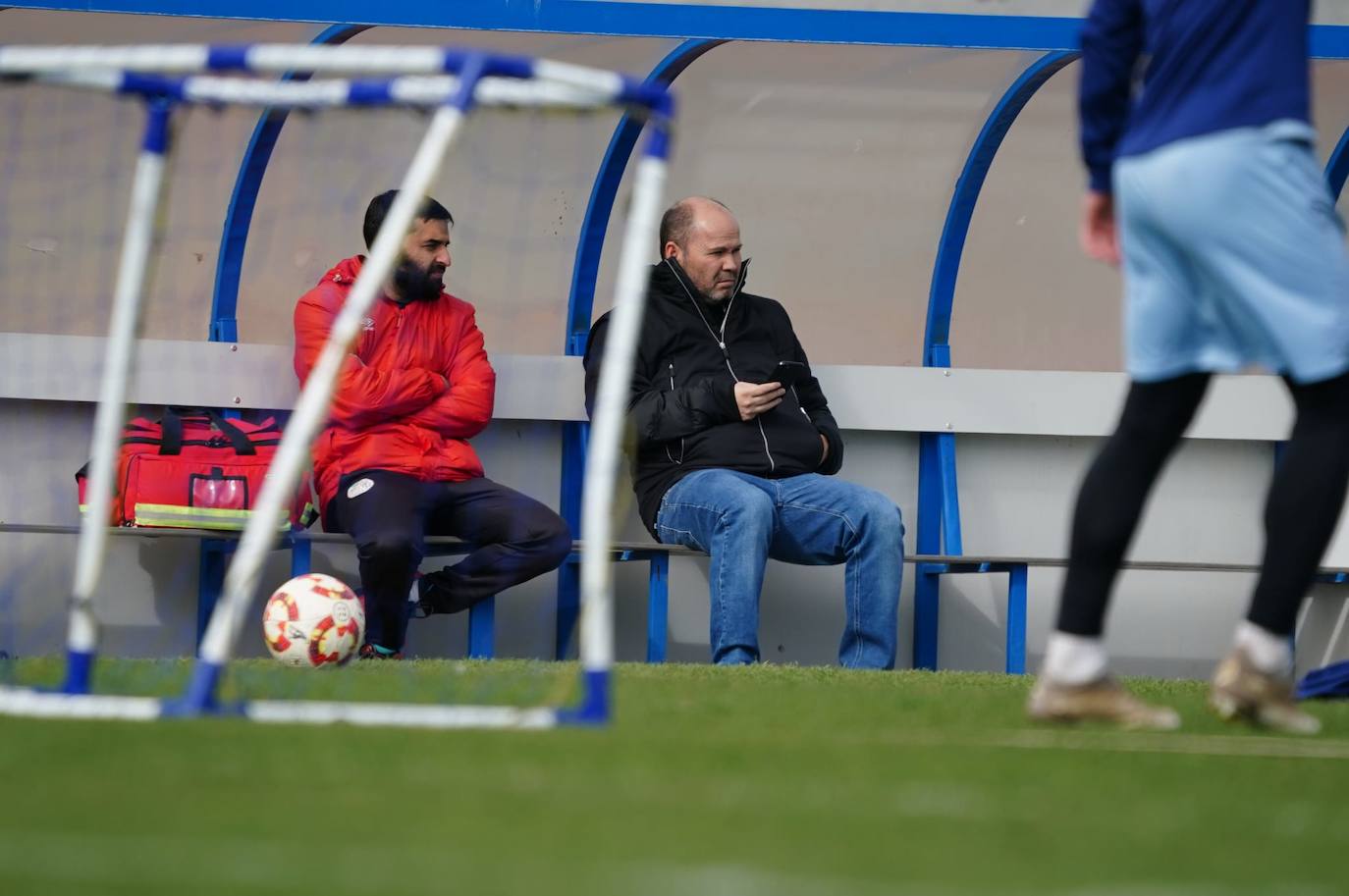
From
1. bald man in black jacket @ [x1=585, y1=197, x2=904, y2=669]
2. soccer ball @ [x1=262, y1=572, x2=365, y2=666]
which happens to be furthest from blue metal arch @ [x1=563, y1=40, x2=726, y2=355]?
soccer ball @ [x1=262, y1=572, x2=365, y2=666]

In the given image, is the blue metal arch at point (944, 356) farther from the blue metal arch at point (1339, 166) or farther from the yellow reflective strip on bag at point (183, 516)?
the yellow reflective strip on bag at point (183, 516)

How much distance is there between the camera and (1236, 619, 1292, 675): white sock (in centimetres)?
349

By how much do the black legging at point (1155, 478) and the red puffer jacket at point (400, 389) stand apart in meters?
3.20

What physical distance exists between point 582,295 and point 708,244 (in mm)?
740

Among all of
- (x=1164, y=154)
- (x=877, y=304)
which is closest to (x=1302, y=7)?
(x=1164, y=154)

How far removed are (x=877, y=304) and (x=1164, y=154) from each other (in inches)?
176

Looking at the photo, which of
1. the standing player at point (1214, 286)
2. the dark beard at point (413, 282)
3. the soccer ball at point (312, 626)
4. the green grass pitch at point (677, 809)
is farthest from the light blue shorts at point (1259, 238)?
the dark beard at point (413, 282)

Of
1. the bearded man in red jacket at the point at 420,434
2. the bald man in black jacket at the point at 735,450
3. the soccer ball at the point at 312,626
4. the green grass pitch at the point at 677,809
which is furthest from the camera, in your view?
the bearded man in red jacket at the point at 420,434

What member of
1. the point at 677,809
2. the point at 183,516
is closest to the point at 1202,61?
the point at 677,809

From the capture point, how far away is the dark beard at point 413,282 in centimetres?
639

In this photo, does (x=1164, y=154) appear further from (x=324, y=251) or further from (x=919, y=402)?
(x=324, y=251)

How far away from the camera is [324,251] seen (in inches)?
285

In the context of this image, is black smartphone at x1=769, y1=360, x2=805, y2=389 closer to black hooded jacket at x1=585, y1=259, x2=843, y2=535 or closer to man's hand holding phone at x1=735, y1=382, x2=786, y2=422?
black hooded jacket at x1=585, y1=259, x2=843, y2=535

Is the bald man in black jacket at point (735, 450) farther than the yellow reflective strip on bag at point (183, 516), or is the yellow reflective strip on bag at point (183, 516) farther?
the yellow reflective strip on bag at point (183, 516)
